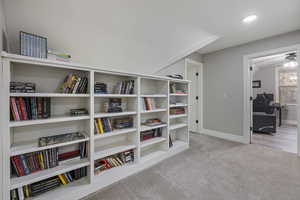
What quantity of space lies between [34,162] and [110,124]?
0.84m

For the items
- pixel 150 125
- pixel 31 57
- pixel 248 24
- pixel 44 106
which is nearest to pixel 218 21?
pixel 248 24

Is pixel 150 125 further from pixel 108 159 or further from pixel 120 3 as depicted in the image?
pixel 120 3

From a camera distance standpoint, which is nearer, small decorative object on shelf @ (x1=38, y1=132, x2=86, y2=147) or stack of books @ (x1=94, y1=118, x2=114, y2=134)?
small decorative object on shelf @ (x1=38, y1=132, x2=86, y2=147)

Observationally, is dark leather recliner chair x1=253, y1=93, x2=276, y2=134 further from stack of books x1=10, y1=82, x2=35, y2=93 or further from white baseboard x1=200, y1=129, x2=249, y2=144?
Result: stack of books x1=10, y1=82, x2=35, y2=93

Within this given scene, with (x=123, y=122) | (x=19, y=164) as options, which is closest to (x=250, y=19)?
(x=123, y=122)

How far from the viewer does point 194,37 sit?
231 centimetres

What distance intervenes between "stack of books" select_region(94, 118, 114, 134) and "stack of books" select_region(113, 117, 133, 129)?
0.36 ft

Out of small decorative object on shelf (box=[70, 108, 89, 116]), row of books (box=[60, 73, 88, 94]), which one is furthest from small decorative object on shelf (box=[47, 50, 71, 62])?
small decorative object on shelf (box=[70, 108, 89, 116])

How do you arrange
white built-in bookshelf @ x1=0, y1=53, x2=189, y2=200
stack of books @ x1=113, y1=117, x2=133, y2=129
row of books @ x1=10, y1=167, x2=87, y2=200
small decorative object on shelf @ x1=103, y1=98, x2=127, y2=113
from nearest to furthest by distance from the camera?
white built-in bookshelf @ x1=0, y1=53, x2=189, y2=200 < row of books @ x1=10, y1=167, x2=87, y2=200 < small decorative object on shelf @ x1=103, y1=98, x2=127, y2=113 < stack of books @ x1=113, y1=117, x2=133, y2=129

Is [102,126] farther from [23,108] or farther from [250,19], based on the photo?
[250,19]

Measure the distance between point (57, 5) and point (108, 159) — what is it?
1866 millimetres

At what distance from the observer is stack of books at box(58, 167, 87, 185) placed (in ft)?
4.81

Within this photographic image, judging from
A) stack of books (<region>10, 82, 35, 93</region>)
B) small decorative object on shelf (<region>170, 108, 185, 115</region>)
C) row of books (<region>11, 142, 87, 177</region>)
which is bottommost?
row of books (<region>11, 142, 87, 177</region>)

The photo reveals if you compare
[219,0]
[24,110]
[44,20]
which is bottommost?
[24,110]
